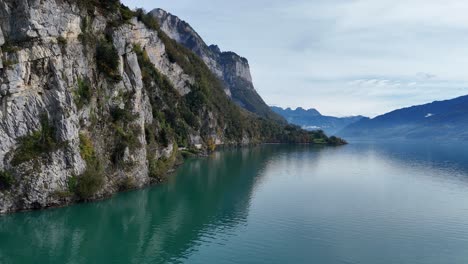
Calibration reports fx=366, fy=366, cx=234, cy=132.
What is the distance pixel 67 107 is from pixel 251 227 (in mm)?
28042

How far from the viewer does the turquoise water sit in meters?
34.3

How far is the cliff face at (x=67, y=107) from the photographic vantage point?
43094mm

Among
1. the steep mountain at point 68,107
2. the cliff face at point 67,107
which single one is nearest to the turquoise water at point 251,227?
the cliff face at point 67,107

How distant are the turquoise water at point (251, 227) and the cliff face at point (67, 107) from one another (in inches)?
125

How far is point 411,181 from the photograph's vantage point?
263 ft

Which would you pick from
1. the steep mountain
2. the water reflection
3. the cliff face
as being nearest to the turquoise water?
the water reflection

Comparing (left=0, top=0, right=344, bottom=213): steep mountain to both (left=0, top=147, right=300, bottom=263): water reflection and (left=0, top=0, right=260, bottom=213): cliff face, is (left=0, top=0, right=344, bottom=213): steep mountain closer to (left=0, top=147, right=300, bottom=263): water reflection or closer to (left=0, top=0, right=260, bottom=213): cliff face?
(left=0, top=0, right=260, bottom=213): cliff face

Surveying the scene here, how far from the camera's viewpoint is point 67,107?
47469 mm

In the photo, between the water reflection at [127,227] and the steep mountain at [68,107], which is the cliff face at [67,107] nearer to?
the steep mountain at [68,107]

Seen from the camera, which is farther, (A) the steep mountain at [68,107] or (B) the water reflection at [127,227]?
(A) the steep mountain at [68,107]

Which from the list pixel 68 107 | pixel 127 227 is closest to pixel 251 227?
pixel 127 227

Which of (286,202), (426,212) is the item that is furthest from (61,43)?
(426,212)

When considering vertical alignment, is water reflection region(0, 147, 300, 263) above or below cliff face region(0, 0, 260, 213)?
below

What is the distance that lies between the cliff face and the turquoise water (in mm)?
3169
